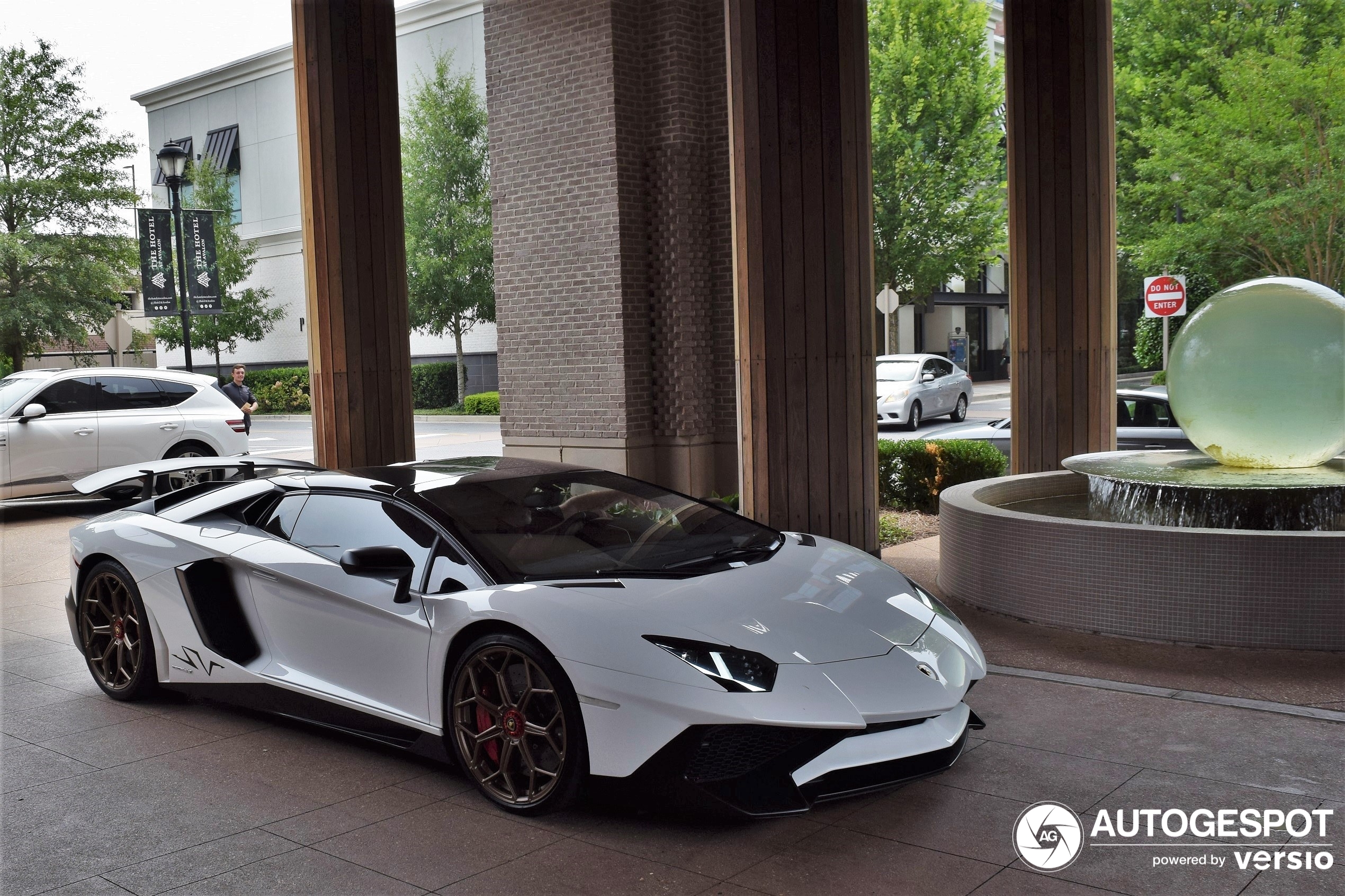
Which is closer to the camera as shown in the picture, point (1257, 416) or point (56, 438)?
point (1257, 416)

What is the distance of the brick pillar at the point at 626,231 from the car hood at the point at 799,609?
7.89m

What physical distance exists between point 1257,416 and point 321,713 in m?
6.18

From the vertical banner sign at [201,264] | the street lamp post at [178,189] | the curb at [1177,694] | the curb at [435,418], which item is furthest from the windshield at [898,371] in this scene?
the curb at [1177,694]

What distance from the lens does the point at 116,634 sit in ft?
19.5

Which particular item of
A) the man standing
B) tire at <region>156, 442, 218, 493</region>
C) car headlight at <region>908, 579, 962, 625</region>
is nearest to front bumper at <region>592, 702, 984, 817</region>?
car headlight at <region>908, 579, 962, 625</region>

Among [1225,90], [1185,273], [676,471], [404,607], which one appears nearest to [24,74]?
[676,471]

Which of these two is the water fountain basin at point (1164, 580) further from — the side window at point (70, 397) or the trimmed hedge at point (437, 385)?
the trimmed hedge at point (437, 385)

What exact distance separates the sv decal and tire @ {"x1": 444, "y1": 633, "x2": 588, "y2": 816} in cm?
153

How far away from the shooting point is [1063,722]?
17.1ft

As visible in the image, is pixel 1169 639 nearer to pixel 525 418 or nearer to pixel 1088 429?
pixel 1088 429

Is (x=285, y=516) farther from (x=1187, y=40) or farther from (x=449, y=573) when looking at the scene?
(x=1187, y=40)

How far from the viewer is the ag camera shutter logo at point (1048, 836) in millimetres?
3781

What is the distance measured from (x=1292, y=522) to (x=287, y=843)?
6.23 m

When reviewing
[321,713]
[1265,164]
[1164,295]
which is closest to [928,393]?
[1164,295]
